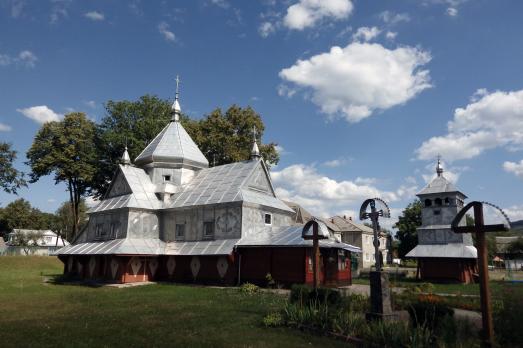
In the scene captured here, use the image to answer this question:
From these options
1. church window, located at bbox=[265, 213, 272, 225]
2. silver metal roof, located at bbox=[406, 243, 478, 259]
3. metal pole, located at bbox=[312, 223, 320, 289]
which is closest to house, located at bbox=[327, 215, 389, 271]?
silver metal roof, located at bbox=[406, 243, 478, 259]

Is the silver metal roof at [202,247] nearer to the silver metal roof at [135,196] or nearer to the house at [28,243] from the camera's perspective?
the silver metal roof at [135,196]

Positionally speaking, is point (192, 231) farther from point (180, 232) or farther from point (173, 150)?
point (173, 150)

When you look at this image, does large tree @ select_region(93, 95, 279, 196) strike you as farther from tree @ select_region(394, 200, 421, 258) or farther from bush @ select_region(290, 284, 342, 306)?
bush @ select_region(290, 284, 342, 306)

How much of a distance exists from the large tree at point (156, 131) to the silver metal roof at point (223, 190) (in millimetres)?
9172

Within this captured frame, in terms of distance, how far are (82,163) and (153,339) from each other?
40.5 metres

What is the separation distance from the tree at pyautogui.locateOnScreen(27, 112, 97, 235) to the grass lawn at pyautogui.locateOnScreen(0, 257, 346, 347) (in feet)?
89.4

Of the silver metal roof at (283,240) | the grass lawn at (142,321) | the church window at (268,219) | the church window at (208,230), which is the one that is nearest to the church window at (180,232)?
the church window at (208,230)

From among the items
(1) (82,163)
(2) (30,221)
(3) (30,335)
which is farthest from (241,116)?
(2) (30,221)

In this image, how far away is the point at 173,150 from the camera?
3628 cm

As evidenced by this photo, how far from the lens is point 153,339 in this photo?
10688 millimetres

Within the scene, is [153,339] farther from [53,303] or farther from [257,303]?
[53,303]

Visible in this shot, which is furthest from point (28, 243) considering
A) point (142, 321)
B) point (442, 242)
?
point (142, 321)

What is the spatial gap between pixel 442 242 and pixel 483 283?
26.8 metres

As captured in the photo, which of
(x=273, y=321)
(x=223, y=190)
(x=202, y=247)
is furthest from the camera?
(x=223, y=190)
